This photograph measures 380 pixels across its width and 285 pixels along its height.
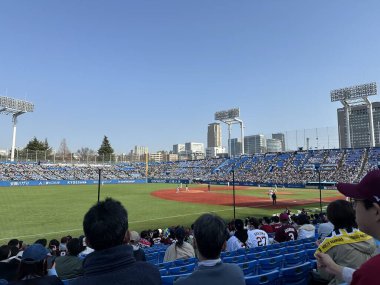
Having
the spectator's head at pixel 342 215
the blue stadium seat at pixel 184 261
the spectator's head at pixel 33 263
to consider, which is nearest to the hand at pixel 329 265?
the spectator's head at pixel 342 215

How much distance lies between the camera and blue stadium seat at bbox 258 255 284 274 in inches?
238

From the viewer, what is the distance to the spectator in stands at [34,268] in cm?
278

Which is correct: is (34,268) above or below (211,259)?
below

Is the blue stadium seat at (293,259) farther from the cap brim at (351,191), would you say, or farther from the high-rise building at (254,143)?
the high-rise building at (254,143)

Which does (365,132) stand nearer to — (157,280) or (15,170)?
(15,170)

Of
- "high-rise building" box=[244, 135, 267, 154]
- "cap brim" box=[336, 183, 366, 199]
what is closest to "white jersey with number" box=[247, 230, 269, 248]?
"cap brim" box=[336, 183, 366, 199]

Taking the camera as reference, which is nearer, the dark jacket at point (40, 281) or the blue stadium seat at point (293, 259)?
the dark jacket at point (40, 281)

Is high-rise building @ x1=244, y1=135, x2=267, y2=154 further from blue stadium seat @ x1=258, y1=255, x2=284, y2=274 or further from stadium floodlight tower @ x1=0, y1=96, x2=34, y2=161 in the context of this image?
blue stadium seat @ x1=258, y1=255, x2=284, y2=274

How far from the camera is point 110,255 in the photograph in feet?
7.59

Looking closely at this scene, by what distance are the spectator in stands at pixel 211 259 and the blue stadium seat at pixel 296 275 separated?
301cm

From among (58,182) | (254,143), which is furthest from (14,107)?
(254,143)

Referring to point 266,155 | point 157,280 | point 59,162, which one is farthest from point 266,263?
point 59,162

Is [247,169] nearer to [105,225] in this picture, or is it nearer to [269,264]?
[269,264]

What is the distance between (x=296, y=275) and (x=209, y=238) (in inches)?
143
